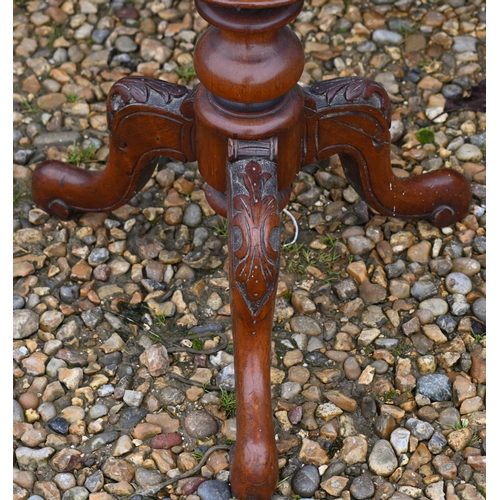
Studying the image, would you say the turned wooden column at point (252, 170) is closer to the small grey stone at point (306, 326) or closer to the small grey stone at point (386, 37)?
the small grey stone at point (306, 326)

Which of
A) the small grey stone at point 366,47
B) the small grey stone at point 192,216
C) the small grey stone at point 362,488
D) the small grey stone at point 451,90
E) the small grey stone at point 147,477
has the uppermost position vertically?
the small grey stone at point 366,47

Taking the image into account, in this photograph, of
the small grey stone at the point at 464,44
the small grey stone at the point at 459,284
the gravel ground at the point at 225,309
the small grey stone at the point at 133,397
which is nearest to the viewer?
the gravel ground at the point at 225,309

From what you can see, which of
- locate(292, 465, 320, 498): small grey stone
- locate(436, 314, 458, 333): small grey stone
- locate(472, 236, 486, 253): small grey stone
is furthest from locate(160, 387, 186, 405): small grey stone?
locate(472, 236, 486, 253): small grey stone

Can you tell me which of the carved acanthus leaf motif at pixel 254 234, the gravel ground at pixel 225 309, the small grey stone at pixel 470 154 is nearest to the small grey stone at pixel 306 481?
the gravel ground at pixel 225 309

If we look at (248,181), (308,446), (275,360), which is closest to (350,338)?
(275,360)

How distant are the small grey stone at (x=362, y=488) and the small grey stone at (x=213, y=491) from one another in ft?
0.83

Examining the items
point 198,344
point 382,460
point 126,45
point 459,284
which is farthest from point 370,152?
point 126,45

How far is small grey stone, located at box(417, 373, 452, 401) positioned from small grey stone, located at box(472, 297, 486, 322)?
0.69ft

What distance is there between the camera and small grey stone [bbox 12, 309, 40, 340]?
7.23ft

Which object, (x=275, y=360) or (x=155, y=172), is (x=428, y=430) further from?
(x=155, y=172)

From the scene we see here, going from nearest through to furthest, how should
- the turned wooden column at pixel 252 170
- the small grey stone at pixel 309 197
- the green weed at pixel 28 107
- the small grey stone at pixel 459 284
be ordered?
the turned wooden column at pixel 252 170
the small grey stone at pixel 459 284
the small grey stone at pixel 309 197
the green weed at pixel 28 107

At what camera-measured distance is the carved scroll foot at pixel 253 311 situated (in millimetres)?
1844

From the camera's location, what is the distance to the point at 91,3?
3033mm

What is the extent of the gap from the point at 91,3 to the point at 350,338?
4.98ft
